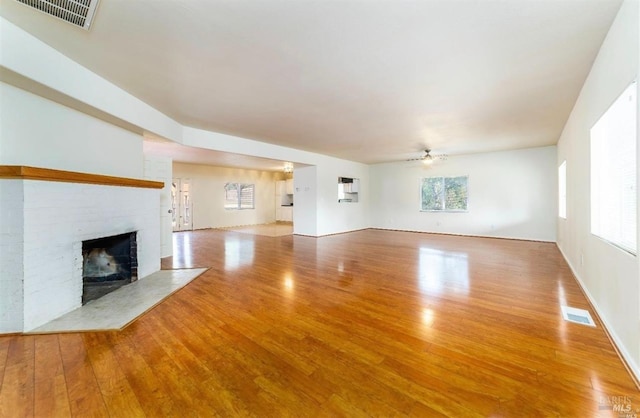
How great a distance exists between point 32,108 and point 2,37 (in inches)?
27.2

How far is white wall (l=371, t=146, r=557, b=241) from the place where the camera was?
6750mm

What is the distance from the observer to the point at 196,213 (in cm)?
965

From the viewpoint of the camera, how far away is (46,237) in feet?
8.00

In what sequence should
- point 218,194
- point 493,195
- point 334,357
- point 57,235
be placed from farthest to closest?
point 218,194, point 493,195, point 57,235, point 334,357

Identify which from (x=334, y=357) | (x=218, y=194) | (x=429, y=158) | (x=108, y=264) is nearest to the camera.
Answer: (x=334, y=357)

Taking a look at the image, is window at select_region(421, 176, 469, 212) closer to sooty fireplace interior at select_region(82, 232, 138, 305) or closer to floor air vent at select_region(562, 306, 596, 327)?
floor air vent at select_region(562, 306, 596, 327)

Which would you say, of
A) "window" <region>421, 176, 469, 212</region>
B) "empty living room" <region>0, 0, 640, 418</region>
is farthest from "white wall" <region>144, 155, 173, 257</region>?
"window" <region>421, 176, 469, 212</region>

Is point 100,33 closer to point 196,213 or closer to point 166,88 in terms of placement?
point 166,88

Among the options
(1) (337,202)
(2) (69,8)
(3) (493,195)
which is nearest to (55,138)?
(2) (69,8)

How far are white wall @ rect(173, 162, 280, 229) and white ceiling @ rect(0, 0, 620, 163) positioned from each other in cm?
580

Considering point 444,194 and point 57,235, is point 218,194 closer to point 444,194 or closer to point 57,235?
point 57,235

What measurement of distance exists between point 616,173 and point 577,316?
1.38m

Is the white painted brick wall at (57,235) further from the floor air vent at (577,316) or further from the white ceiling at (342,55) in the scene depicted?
the floor air vent at (577,316)

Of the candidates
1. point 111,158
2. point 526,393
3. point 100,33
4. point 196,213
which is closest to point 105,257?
point 111,158
